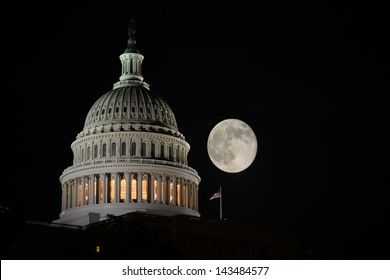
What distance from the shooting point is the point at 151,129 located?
7776 inches

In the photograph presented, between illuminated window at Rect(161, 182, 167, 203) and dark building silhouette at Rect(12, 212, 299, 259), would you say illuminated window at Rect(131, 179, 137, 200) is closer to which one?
illuminated window at Rect(161, 182, 167, 203)

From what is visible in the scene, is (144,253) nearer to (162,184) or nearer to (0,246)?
(0,246)

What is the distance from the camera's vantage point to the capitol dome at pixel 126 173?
18962 cm

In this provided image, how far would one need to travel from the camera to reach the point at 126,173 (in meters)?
191

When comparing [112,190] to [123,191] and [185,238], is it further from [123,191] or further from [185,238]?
[185,238]

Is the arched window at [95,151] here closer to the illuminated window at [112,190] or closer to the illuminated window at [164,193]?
the illuminated window at [112,190]

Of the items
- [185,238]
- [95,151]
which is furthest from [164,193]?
[185,238]

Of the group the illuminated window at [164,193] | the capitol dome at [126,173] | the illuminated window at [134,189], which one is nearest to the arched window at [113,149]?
the capitol dome at [126,173]

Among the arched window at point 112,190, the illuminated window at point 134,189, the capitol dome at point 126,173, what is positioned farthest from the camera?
the illuminated window at point 134,189

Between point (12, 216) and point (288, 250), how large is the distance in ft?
210

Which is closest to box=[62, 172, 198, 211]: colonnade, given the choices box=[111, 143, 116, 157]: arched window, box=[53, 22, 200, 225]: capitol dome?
box=[53, 22, 200, 225]: capitol dome

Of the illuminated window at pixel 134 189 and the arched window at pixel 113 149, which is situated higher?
the arched window at pixel 113 149

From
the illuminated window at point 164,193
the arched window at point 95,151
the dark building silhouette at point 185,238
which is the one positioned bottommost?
the dark building silhouette at point 185,238
